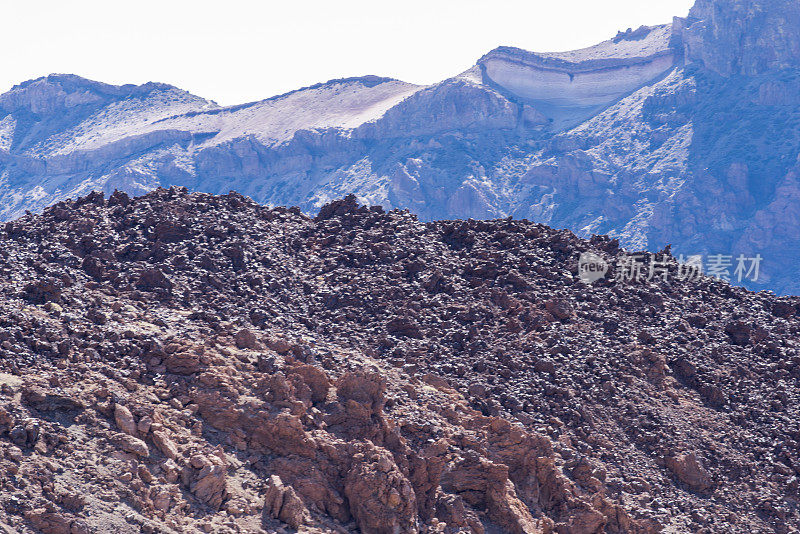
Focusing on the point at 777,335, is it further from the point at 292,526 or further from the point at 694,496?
the point at 292,526

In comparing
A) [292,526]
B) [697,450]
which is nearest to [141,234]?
[292,526]

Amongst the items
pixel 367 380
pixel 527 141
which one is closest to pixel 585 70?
pixel 527 141

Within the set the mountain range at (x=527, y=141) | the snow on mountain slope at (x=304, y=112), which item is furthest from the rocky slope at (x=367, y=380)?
the snow on mountain slope at (x=304, y=112)

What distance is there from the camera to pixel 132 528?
1842 centimetres

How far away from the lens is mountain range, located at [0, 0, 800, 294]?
11606 centimetres

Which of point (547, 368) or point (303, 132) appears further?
point (303, 132)

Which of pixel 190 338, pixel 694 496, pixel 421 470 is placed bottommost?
pixel 694 496

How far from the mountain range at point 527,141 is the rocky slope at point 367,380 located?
3091 inches

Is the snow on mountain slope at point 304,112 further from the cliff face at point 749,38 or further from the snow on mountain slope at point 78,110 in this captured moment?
the cliff face at point 749,38

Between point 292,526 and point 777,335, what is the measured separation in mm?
18500

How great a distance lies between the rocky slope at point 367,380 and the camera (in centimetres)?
2047

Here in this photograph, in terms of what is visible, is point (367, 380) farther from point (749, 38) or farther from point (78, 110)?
point (78, 110)

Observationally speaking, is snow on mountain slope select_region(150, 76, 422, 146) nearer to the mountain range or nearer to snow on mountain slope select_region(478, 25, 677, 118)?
the mountain range

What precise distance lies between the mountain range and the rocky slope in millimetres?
78510
